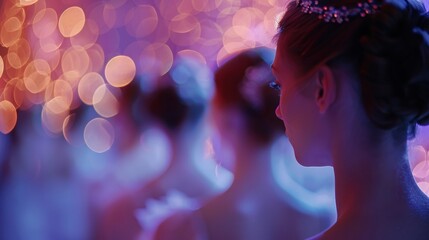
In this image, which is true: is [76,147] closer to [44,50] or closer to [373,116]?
[373,116]

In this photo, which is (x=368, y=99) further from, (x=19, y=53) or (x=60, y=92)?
(x=60, y=92)

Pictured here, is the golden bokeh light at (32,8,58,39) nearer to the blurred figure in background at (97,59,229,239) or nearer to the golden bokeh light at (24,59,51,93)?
the golden bokeh light at (24,59,51,93)

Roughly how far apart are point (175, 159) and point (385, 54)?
1.31 m

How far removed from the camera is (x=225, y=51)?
22.1 feet

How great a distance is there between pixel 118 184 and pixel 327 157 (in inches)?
61.4

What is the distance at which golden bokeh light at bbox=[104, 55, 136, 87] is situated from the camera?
6930mm

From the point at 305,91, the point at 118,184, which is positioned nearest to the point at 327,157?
the point at 305,91

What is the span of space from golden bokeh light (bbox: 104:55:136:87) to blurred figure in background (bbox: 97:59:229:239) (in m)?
4.52

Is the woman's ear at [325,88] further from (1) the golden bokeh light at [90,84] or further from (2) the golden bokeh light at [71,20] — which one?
(1) the golden bokeh light at [90,84]

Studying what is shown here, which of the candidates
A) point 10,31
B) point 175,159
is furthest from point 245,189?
point 10,31

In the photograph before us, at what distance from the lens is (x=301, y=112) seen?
1067 mm

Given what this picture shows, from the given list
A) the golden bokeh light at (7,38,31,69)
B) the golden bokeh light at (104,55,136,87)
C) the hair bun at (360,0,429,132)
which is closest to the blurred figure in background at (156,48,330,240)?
the hair bun at (360,0,429,132)

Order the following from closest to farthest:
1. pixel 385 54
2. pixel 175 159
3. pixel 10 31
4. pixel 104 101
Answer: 1. pixel 385 54
2. pixel 175 159
3. pixel 10 31
4. pixel 104 101

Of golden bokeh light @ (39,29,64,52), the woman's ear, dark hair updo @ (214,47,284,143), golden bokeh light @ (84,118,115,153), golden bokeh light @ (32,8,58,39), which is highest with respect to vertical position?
the woman's ear
